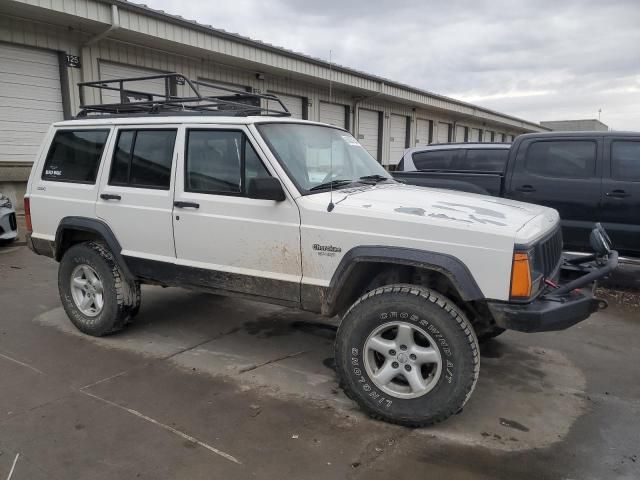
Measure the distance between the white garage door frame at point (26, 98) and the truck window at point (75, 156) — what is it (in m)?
6.50

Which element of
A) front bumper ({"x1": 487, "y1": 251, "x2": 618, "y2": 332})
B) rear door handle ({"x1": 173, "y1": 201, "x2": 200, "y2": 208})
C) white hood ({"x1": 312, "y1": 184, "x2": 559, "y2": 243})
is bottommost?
front bumper ({"x1": 487, "y1": 251, "x2": 618, "y2": 332})

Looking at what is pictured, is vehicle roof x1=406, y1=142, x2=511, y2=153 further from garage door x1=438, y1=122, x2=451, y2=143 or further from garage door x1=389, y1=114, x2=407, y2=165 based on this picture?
garage door x1=438, y1=122, x2=451, y2=143

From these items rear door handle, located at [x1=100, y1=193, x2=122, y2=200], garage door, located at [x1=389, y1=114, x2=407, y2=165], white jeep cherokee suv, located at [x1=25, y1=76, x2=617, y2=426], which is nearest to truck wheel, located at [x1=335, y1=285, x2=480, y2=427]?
white jeep cherokee suv, located at [x1=25, y1=76, x2=617, y2=426]

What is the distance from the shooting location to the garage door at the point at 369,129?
65.5 feet

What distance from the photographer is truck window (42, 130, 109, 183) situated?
4424mm

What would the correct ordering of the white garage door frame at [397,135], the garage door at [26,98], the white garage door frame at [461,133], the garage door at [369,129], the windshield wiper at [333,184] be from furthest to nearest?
1. the white garage door frame at [461,133]
2. the white garage door frame at [397,135]
3. the garage door at [369,129]
4. the garage door at [26,98]
5. the windshield wiper at [333,184]

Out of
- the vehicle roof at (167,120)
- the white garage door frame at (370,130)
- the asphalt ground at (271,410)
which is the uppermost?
the white garage door frame at (370,130)

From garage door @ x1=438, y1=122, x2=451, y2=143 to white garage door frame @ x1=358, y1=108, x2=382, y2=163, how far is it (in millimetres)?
6866

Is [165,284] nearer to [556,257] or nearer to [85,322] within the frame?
[85,322]

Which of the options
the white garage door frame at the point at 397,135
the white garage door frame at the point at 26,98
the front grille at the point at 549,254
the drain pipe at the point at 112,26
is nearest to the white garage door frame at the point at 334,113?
the white garage door frame at the point at 397,135

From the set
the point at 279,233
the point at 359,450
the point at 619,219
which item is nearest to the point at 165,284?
the point at 279,233

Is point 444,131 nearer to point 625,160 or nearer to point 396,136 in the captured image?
point 396,136

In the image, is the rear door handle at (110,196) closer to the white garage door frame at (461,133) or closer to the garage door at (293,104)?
the garage door at (293,104)

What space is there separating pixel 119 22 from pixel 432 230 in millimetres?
9352
